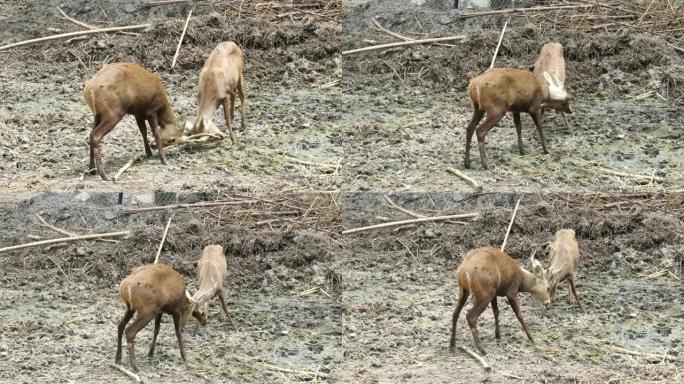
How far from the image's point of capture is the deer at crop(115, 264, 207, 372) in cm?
893

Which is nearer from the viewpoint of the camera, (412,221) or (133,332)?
(133,332)

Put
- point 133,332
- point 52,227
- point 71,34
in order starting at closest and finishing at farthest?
point 133,332 < point 52,227 < point 71,34

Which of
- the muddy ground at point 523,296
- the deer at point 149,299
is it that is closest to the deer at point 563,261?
the muddy ground at point 523,296

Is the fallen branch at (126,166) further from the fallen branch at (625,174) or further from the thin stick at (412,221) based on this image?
the fallen branch at (625,174)

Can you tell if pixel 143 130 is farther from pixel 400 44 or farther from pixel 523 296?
pixel 523 296

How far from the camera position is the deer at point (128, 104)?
9.27 meters

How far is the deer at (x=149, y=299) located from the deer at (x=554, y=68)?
239 cm

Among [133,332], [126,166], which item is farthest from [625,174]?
[133,332]

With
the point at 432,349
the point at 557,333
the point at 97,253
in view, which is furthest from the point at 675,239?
the point at 97,253

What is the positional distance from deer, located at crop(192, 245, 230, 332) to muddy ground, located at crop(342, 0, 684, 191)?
2.75ft

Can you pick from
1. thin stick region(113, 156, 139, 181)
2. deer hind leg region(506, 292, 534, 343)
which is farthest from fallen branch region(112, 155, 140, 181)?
deer hind leg region(506, 292, 534, 343)

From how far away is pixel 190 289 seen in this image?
1039 centimetres

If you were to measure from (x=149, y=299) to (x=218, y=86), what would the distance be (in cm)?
150

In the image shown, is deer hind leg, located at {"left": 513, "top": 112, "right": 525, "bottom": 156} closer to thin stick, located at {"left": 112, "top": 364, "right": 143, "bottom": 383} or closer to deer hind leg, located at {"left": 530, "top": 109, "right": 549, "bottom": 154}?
deer hind leg, located at {"left": 530, "top": 109, "right": 549, "bottom": 154}
